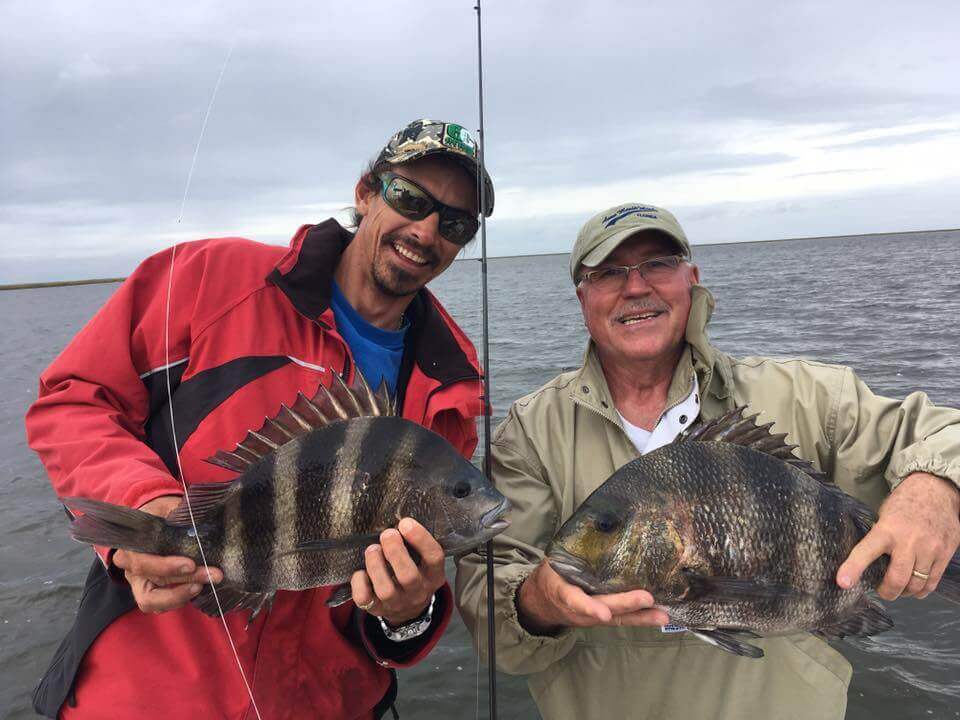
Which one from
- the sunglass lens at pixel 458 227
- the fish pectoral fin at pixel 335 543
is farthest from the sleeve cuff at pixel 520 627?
the sunglass lens at pixel 458 227

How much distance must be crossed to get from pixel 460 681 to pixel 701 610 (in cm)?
351

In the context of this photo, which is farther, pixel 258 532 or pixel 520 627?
pixel 520 627

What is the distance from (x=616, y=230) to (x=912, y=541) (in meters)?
1.70

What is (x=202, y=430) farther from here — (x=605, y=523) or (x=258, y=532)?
(x=605, y=523)

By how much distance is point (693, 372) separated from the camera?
2.78 metres

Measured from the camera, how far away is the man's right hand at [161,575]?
73.7 inches

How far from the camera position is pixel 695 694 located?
8.25ft

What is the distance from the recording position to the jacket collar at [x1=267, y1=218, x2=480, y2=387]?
8.35 feet

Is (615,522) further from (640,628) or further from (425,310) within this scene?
(425,310)

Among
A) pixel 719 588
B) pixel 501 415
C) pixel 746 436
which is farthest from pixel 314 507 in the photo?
Answer: pixel 501 415

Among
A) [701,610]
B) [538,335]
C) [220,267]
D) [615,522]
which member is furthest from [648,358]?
[538,335]

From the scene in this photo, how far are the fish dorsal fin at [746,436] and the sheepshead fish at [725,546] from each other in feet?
0.26

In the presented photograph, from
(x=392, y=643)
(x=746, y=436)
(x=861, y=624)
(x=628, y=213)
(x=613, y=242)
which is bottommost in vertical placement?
(x=392, y=643)

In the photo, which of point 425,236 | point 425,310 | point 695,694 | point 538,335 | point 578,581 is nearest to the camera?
point 578,581
